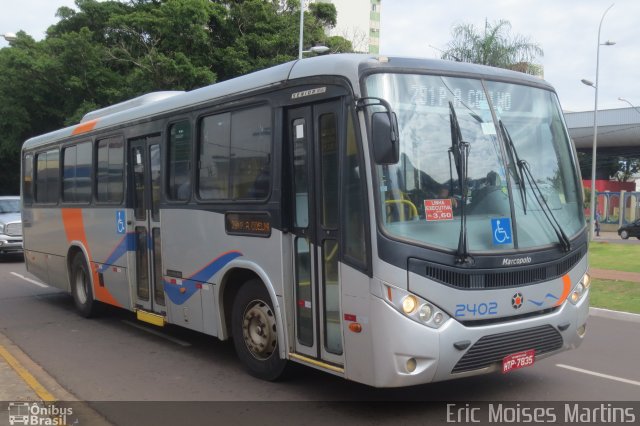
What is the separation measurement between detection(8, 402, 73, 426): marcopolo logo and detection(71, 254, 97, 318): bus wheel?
4644 millimetres

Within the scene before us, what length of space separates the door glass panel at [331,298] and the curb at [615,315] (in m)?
6.95

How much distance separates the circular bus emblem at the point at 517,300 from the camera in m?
5.43

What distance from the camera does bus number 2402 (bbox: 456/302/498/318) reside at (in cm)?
517

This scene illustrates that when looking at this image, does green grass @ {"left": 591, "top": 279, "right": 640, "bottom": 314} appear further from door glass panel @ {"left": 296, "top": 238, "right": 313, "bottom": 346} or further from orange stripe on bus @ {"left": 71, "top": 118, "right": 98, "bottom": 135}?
orange stripe on bus @ {"left": 71, "top": 118, "right": 98, "bottom": 135}

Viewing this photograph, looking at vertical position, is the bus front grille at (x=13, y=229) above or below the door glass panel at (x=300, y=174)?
below

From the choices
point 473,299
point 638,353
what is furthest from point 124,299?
point 638,353

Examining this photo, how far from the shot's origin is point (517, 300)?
545 centimetres

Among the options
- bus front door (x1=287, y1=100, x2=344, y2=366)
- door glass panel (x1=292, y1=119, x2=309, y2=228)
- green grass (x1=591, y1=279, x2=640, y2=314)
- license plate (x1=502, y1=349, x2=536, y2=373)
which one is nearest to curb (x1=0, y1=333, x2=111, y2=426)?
bus front door (x1=287, y1=100, x2=344, y2=366)

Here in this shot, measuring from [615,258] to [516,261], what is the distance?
53.0 feet

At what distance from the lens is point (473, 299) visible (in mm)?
5219

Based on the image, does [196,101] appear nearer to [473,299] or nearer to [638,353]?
[473,299]

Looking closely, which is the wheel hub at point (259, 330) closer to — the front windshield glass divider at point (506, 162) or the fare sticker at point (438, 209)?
the fare sticker at point (438, 209)

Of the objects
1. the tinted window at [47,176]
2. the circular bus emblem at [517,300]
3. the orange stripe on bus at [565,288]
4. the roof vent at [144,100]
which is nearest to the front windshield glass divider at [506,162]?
the circular bus emblem at [517,300]

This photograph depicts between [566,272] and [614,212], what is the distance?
150 feet
